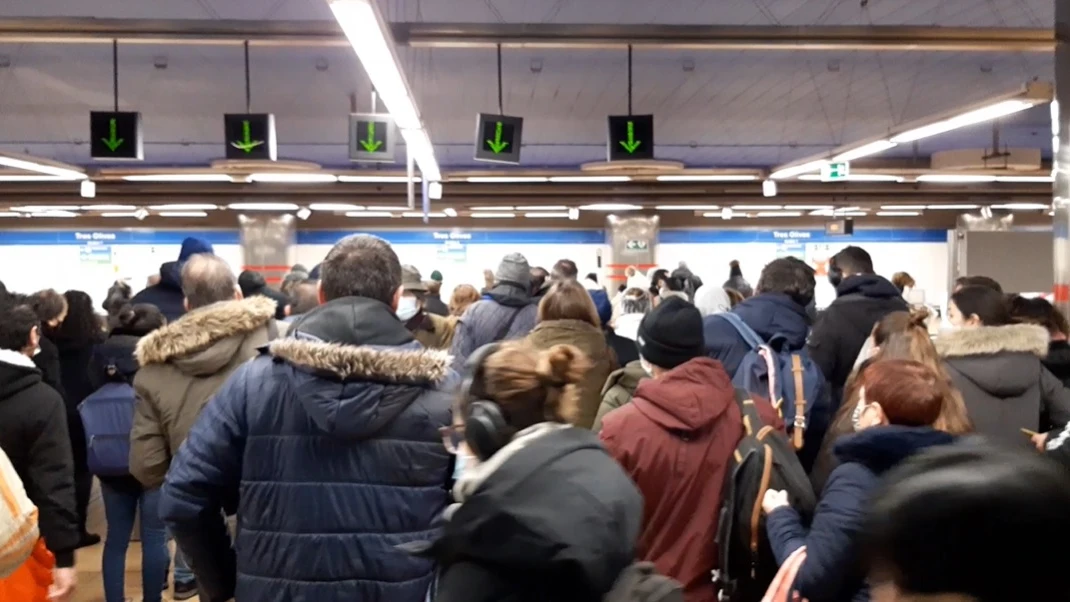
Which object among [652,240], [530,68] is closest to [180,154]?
[530,68]

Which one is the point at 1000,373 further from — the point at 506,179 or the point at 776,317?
the point at 506,179

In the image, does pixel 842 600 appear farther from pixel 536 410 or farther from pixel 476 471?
pixel 476 471

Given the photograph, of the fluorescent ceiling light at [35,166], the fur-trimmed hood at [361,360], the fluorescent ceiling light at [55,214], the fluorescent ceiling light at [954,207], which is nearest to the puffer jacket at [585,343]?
the fur-trimmed hood at [361,360]

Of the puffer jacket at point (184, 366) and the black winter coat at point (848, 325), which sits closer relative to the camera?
the puffer jacket at point (184, 366)

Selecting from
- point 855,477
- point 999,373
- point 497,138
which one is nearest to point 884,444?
point 855,477

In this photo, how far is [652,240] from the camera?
1728cm

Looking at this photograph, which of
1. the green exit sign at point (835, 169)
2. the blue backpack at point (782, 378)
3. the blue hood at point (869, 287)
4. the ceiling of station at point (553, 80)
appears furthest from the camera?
the green exit sign at point (835, 169)

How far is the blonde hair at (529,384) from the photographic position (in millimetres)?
1446

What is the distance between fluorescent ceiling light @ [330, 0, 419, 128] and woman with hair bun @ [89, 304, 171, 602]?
5.47ft

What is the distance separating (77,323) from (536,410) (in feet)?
15.4

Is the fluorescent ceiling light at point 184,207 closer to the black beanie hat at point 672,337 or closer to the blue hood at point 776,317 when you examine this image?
the blue hood at point 776,317

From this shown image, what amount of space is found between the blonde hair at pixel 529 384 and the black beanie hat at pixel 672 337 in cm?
104

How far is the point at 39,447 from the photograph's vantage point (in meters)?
2.60

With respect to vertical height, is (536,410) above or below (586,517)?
above
